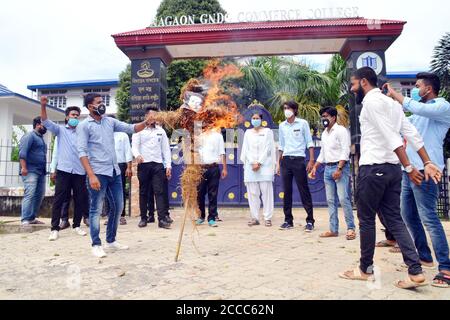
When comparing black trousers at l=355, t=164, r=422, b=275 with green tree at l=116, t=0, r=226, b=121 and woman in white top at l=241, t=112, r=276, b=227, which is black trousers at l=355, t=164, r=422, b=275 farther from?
green tree at l=116, t=0, r=226, b=121

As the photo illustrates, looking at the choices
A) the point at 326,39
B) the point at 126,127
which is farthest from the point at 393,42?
the point at 126,127

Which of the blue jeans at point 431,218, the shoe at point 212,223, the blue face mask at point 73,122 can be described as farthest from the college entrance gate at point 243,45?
the blue jeans at point 431,218

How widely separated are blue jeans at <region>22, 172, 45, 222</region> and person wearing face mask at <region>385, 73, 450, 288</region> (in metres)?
6.02

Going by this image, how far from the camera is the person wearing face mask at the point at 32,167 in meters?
6.33

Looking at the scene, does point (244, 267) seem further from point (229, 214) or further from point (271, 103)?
point (271, 103)

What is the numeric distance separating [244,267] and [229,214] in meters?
4.96

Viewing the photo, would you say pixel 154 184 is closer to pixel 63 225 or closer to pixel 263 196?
pixel 63 225

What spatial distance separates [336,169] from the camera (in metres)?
5.18

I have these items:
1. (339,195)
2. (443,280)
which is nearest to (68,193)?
(339,195)

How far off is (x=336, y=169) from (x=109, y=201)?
323 cm

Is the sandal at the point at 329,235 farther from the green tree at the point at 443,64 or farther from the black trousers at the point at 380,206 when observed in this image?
the green tree at the point at 443,64

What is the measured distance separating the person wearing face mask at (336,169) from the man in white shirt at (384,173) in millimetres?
1977

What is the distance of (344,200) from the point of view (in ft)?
16.9

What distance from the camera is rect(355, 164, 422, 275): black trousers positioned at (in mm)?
2982
